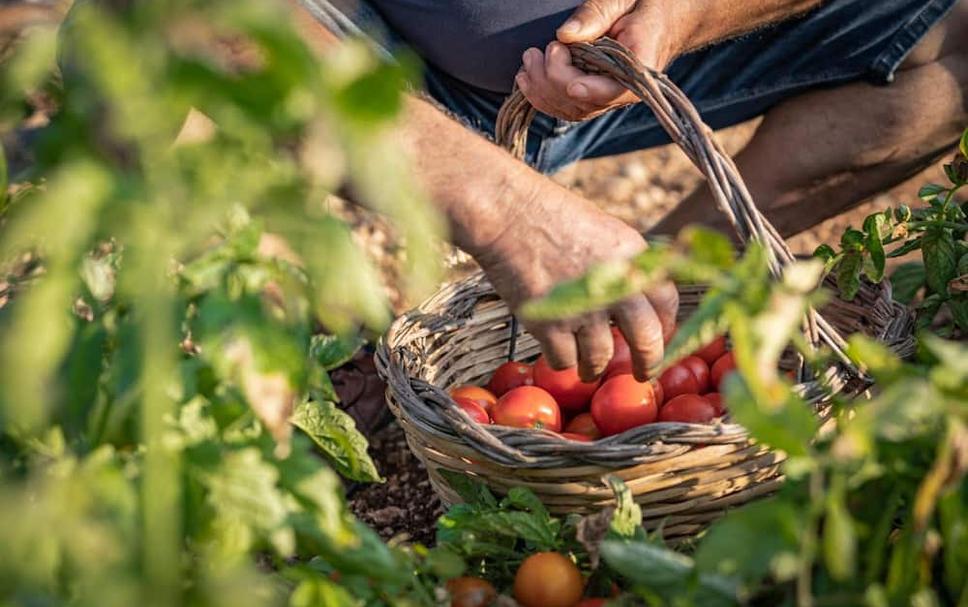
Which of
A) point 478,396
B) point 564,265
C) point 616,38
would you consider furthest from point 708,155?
point 478,396

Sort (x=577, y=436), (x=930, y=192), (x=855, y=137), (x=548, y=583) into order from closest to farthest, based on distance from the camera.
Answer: (x=548, y=583) < (x=577, y=436) < (x=930, y=192) < (x=855, y=137)

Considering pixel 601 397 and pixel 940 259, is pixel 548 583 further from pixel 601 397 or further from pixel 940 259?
pixel 940 259

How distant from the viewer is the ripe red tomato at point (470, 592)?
127 centimetres

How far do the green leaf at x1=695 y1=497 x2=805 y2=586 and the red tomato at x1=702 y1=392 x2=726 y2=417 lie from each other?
902 millimetres

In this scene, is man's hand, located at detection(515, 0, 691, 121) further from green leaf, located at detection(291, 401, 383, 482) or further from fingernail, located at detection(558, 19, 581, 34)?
green leaf, located at detection(291, 401, 383, 482)

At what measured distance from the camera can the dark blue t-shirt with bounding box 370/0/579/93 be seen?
224 cm

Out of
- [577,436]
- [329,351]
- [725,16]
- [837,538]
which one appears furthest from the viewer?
[725,16]

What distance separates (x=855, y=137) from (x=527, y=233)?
1.22 metres

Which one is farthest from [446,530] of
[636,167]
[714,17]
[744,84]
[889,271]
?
[636,167]

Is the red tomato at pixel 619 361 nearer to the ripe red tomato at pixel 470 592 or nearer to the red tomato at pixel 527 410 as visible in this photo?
the red tomato at pixel 527 410

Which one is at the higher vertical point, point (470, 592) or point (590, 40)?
point (590, 40)

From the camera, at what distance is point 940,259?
1854 mm

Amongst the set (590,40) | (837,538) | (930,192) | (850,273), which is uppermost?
(837,538)

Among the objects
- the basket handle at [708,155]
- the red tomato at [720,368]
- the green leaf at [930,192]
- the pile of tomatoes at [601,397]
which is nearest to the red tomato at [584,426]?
the pile of tomatoes at [601,397]
